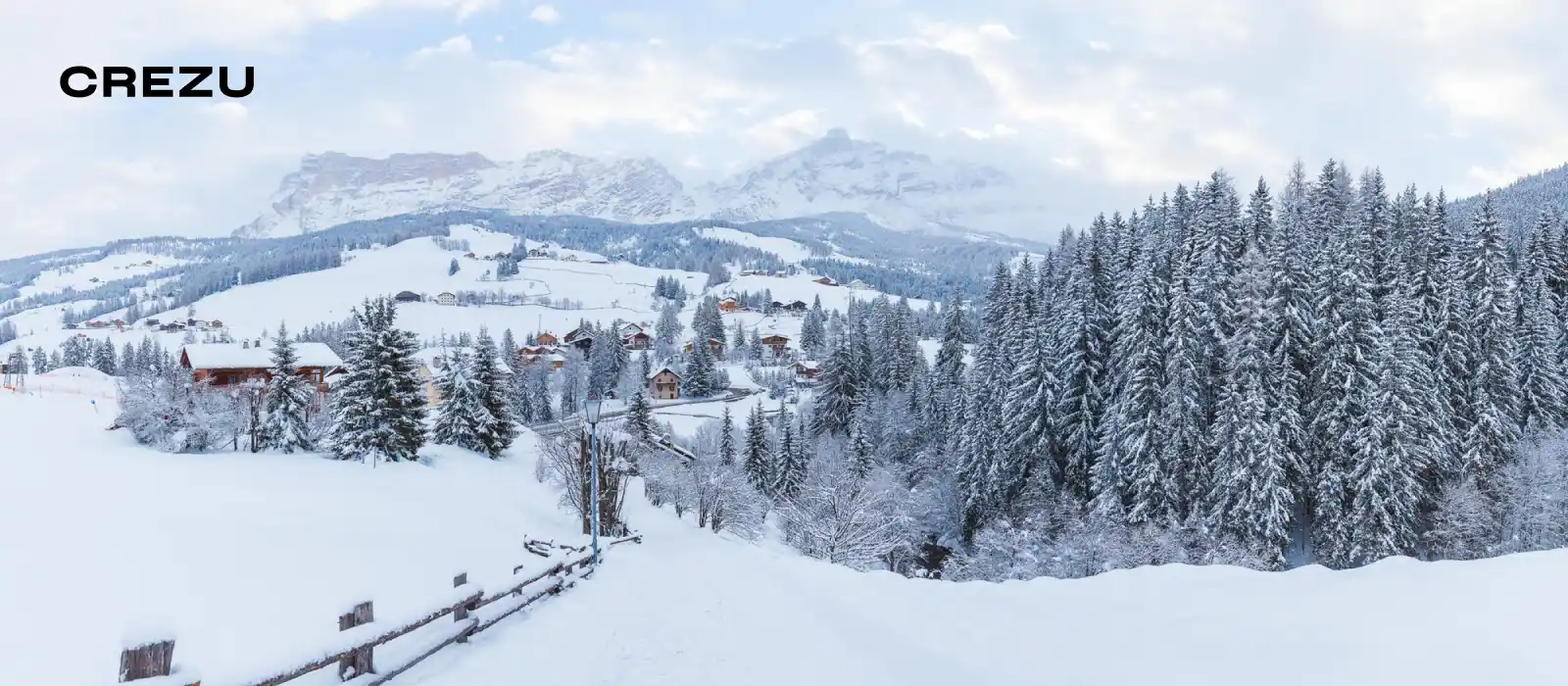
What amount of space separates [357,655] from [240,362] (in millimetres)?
78800

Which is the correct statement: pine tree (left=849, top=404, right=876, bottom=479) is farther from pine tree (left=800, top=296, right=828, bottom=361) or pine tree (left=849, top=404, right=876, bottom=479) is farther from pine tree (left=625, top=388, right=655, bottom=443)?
pine tree (left=800, top=296, right=828, bottom=361)

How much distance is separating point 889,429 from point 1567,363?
4716 cm

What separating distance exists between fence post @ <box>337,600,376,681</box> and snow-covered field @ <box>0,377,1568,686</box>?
170mm

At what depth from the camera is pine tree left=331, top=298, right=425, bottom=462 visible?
36.6 m

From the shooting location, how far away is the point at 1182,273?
40.6 meters

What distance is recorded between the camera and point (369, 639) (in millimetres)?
7840

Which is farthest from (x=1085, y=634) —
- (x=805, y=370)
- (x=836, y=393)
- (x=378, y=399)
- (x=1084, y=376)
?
(x=805, y=370)

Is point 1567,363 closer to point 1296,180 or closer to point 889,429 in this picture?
point 1296,180

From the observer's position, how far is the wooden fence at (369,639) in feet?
18.0

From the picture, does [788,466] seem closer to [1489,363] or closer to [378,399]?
[378,399]

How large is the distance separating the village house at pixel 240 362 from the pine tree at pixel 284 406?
3074 centimetres

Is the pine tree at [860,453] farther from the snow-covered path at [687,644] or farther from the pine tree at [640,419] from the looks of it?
the snow-covered path at [687,644]

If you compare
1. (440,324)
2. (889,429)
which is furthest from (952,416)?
(440,324)

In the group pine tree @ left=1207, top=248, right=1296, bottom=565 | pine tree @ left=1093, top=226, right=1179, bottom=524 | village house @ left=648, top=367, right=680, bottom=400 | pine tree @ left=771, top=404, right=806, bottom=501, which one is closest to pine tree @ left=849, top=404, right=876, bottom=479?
pine tree @ left=771, top=404, right=806, bottom=501
